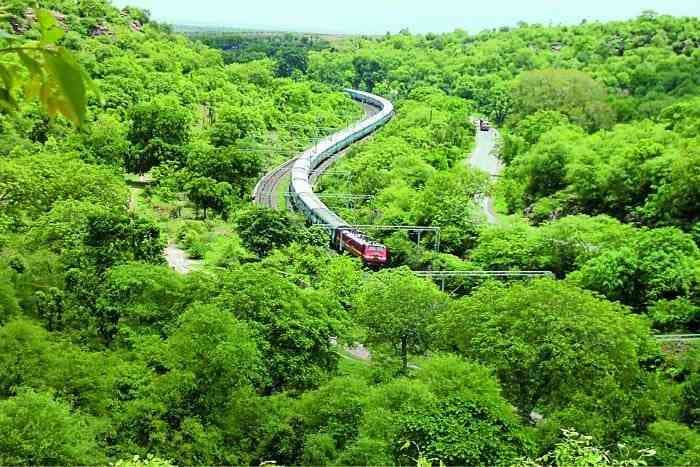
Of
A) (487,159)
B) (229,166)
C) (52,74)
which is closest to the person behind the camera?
(52,74)

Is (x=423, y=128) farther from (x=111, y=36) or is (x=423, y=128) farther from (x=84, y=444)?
(x=84, y=444)

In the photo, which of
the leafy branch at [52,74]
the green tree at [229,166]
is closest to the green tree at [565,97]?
the green tree at [229,166]

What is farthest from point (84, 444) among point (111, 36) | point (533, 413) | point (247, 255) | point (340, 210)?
point (111, 36)

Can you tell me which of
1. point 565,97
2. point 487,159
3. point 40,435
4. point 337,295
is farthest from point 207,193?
point 565,97

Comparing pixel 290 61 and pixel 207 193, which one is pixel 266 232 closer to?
pixel 207 193

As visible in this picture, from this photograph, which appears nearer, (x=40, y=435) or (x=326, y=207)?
(x=40, y=435)

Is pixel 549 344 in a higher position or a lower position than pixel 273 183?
higher

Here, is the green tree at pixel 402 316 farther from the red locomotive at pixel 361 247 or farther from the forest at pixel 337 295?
the red locomotive at pixel 361 247
